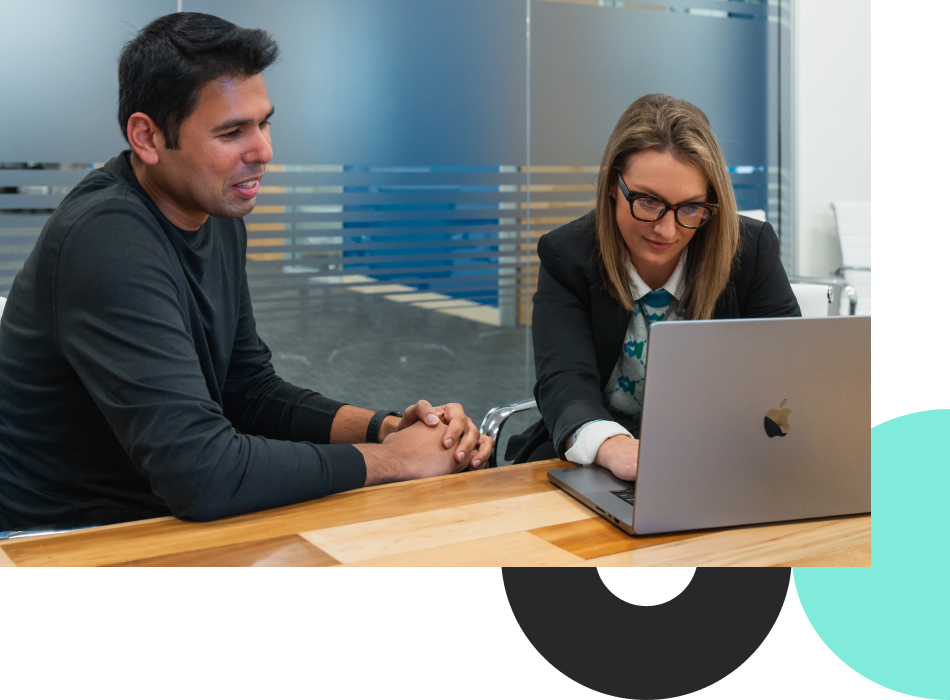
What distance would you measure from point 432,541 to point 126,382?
0.48 metres

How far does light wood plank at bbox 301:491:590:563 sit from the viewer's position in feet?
3.45

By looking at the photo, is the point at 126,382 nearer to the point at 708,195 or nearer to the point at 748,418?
the point at 748,418

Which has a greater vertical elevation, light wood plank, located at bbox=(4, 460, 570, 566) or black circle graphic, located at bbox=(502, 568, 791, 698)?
light wood plank, located at bbox=(4, 460, 570, 566)

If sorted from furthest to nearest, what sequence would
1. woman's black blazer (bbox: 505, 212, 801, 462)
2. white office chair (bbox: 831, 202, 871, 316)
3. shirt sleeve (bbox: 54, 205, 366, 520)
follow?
white office chair (bbox: 831, 202, 871, 316) → woman's black blazer (bbox: 505, 212, 801, 462) → shirt sleeve (bbox: 54, 205, 366, 520)

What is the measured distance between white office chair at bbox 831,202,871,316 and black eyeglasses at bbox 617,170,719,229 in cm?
309

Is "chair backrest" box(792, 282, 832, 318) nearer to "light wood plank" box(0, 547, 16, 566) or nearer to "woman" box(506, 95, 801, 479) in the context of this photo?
"woman" box(506, 95, 801, 479)

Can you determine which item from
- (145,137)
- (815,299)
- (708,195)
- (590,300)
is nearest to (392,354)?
(815,299)

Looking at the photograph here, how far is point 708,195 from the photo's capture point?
168cm

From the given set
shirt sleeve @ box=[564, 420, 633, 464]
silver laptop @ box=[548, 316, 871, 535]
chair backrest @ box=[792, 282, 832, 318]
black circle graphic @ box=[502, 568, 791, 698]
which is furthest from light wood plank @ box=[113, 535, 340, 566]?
chair backrest @ box=[792, 282, 832, 318]

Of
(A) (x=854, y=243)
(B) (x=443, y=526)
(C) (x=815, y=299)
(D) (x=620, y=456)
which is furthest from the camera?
(A) (x=854, y=243)

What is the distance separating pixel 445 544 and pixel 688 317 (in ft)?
2.94

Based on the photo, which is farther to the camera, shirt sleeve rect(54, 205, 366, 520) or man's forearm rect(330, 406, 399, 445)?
man's forearm rect(330, 406, 399, 445)

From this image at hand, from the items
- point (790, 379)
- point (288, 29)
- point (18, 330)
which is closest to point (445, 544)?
point (790, 379)

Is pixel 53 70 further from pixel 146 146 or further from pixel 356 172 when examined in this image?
pixel 146 146
